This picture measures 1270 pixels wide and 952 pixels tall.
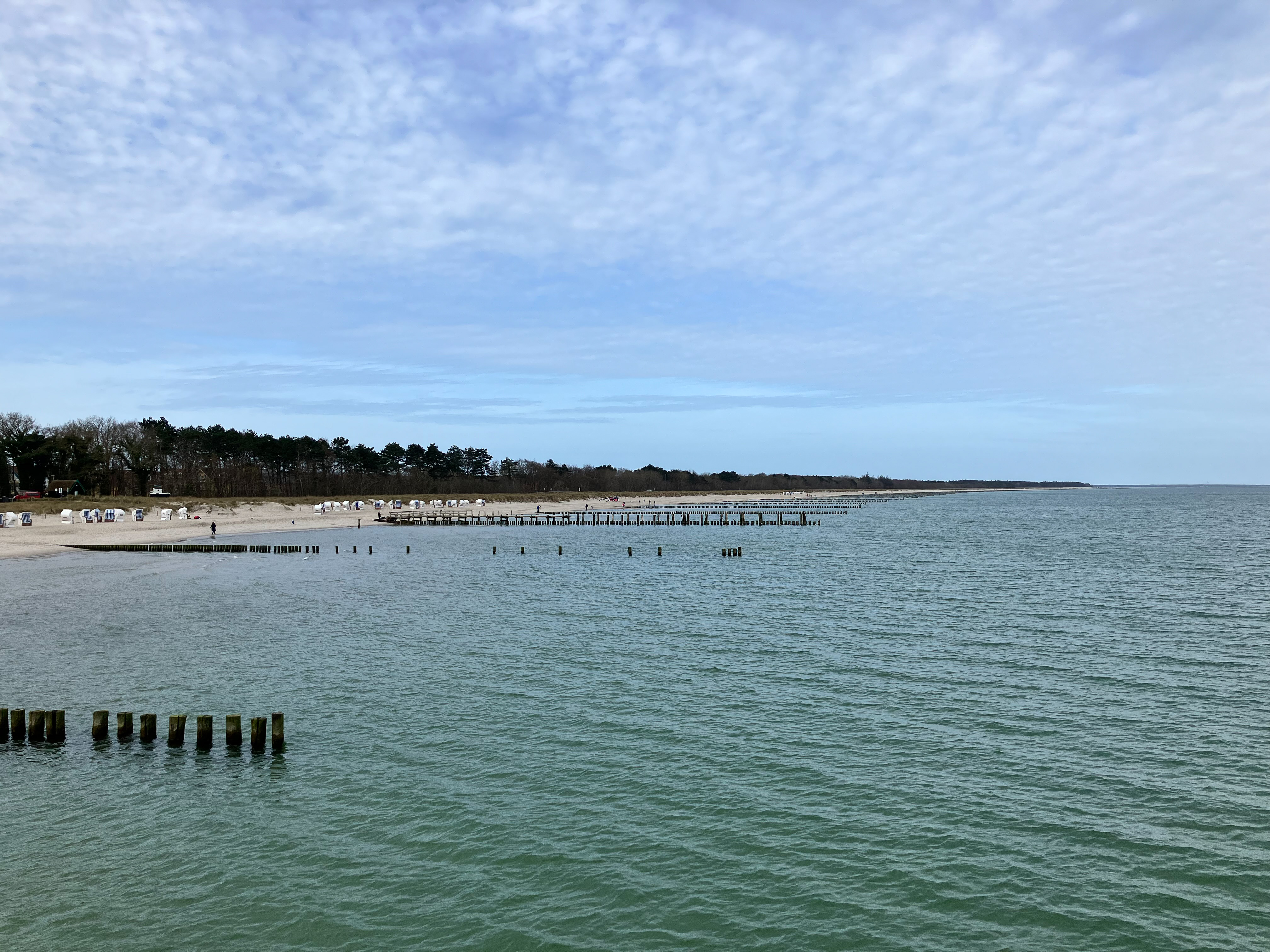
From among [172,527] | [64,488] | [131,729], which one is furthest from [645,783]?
[64,488]

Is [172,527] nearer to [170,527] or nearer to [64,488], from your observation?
[170,527]

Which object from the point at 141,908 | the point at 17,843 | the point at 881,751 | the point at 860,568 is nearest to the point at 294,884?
the point at 141,908

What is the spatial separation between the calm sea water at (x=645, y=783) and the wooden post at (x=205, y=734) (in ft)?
1.65

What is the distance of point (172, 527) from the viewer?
105312mm

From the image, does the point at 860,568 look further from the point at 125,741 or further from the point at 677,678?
the point at 125,741

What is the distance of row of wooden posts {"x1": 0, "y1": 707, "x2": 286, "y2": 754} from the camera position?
66.2 ft

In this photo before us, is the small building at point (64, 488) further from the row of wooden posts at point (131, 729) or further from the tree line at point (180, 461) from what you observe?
the row of wooden posts at point (131, 729)

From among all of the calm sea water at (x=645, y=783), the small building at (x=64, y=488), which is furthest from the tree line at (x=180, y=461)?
the calm sea water at (x=645, y=783)

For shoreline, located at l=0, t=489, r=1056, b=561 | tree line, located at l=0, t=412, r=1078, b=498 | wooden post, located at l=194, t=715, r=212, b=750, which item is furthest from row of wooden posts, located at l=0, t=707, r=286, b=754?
tree line, located at l=0, t=412, r=1078, b=498

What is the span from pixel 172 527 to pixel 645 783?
344ft

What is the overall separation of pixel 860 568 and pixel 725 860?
5206 cm

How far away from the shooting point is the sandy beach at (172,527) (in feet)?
262

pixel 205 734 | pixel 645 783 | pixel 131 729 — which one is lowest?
pixel 645 783

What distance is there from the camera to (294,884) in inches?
552
